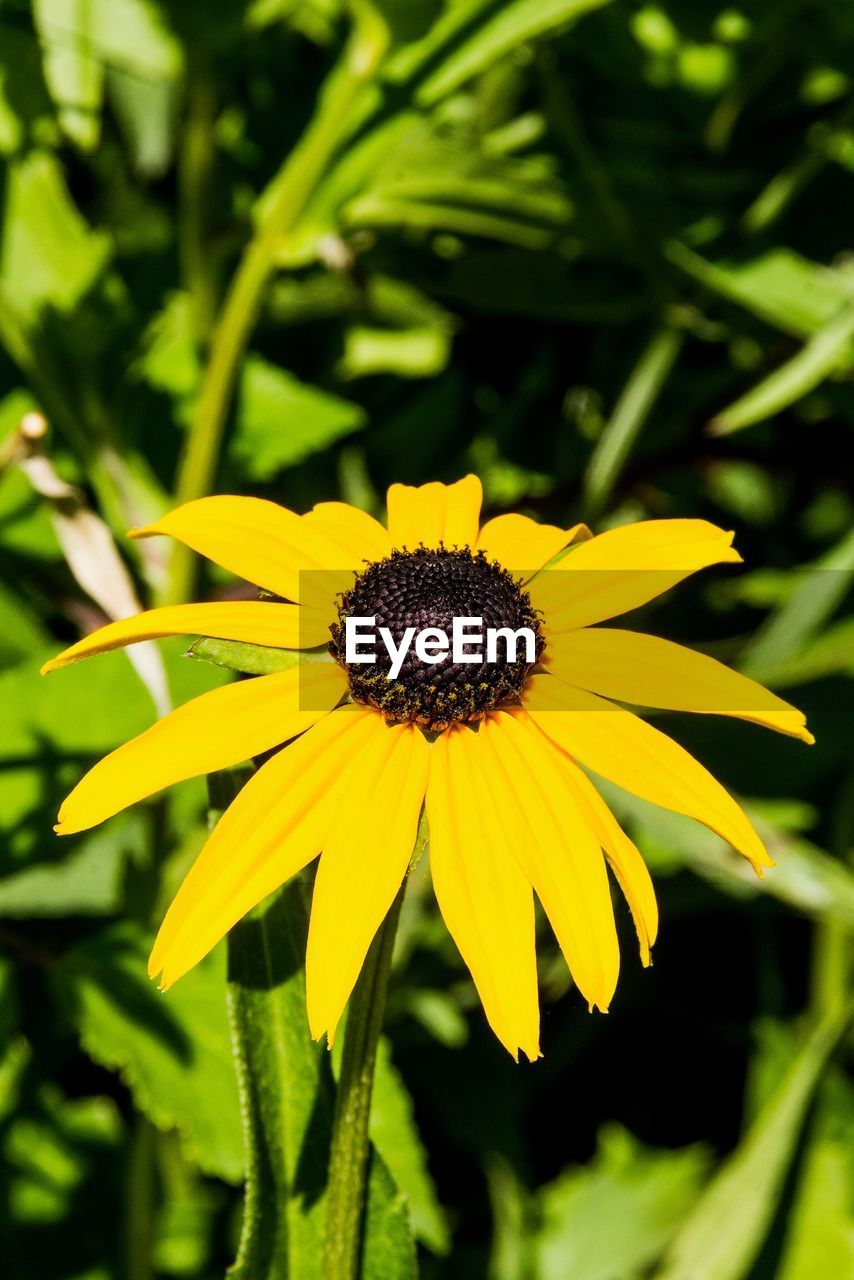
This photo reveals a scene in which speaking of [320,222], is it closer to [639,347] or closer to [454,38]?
[454,38]

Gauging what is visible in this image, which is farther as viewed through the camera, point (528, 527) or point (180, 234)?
point (180, 234)

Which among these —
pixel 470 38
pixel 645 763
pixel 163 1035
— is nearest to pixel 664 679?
pixel 645 763

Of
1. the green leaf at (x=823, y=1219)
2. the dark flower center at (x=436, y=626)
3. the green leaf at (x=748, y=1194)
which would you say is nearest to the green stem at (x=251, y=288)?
the dark flower center at (x=436, y=626)

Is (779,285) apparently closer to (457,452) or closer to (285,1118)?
(457,452)

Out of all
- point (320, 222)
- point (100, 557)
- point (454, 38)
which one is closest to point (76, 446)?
point (100, 557)

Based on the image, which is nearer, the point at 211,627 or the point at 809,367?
the point at 211,627

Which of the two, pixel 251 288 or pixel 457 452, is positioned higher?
pixel 457 452
